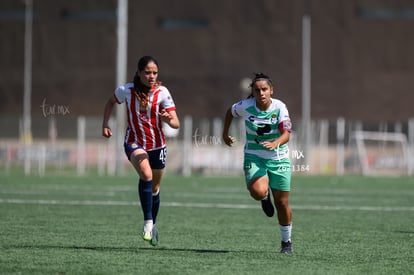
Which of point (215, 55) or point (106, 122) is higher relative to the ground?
point (215, 55)

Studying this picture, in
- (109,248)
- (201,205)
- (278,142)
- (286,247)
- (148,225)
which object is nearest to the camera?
(278,142)

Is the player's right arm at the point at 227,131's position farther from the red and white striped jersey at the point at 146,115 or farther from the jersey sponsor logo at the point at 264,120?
the red and white striped jersey at the point at 146,115

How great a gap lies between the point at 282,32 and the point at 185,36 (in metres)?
4.85

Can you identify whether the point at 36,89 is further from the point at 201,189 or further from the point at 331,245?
the point at 331,245

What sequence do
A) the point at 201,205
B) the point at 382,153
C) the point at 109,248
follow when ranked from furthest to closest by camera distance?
the point at 382,153 < the point at 201,205 < the point at 109,248

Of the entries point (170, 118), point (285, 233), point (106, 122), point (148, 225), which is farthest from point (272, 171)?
point (106, 122)

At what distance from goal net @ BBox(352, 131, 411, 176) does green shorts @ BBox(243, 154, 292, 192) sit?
26.0 meters

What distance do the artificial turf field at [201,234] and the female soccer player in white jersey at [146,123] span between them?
669 mm

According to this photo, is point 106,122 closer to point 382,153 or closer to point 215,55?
point 382,153

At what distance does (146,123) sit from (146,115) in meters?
0.09

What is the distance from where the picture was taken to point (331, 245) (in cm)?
1090

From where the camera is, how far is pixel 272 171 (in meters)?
10.2

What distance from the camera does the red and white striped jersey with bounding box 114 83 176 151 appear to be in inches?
428

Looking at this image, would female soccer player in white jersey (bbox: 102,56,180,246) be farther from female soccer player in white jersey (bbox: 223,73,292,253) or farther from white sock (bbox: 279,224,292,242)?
white sock (bbox: 279,224,292,242)
